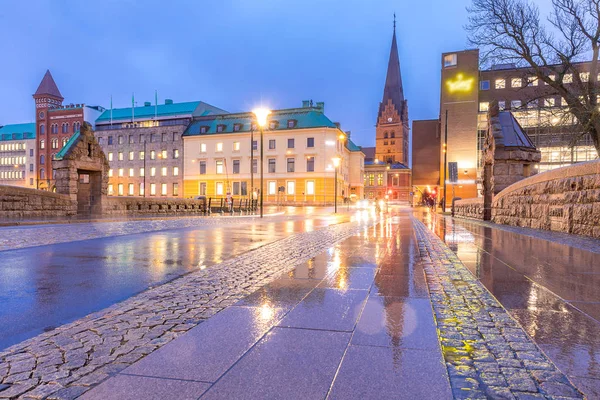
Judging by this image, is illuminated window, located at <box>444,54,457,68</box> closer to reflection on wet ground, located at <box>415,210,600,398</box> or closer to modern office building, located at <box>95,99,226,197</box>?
modern office building, located at <box>95,99,226,197</box>

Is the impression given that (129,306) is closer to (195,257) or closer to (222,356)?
(222,356)

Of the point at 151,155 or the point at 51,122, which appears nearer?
the point at 151,155

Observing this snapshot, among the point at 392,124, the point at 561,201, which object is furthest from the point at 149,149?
the point at 392,124

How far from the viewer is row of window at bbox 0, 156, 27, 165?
85812 millimetres

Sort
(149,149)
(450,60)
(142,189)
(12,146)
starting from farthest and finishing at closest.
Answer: (12,146)
(142,189)
(149,149)
(450,60)

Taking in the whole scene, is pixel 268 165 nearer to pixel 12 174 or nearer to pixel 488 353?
pixel 12 174

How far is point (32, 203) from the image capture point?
18281mm

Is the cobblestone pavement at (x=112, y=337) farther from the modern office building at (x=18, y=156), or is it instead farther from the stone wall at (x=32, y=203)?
the modern office building at (x=18, y=156)

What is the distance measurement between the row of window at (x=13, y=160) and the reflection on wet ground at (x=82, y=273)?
309 ft

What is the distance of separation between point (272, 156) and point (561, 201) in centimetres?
5519

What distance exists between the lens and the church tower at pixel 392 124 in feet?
380

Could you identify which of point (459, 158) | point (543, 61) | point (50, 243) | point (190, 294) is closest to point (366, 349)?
point (190, 294)

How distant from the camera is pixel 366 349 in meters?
2.77

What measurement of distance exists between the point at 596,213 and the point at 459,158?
48.6m
